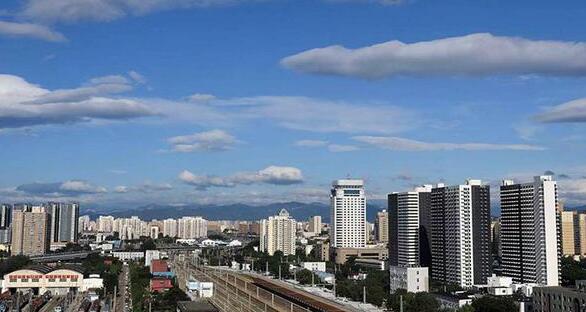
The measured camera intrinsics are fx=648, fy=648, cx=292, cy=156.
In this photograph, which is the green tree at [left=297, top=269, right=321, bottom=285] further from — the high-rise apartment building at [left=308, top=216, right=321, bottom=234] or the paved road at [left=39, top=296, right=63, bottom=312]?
the high-rise apartment building at [left=308, top=216, right=321, bottom=234]

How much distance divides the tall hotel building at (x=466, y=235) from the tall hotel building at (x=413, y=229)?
219 cm

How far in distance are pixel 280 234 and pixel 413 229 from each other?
18139 millimetres

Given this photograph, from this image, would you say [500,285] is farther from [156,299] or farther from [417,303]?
[156,299]

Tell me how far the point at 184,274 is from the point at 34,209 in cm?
2025

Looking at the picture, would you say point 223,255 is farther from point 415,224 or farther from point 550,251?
point 550,251

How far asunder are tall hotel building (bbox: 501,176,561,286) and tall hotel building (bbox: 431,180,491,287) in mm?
786

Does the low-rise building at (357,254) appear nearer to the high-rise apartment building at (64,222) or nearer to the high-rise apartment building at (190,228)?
the high-rise apartment building at (64,222)

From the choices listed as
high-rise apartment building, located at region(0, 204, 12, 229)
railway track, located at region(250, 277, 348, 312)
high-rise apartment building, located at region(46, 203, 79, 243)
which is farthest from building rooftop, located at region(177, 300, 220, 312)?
high-rise apartment building, located at region(0, 204, 12, 229)

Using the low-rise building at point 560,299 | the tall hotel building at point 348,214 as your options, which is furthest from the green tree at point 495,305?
the tall hotel building at point 348,214

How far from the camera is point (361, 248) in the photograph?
40000 millimetres

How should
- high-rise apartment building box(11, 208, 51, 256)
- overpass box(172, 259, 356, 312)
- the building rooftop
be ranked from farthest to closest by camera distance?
high-rise apartment building box(11, 208, 51, 256) → overpass box(172, 259, 356, 312) → the building rooftop

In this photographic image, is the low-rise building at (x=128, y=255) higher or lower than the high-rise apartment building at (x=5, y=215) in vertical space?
lower

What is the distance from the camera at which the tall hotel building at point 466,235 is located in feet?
82.8

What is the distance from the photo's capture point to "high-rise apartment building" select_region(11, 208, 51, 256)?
4475 cm
